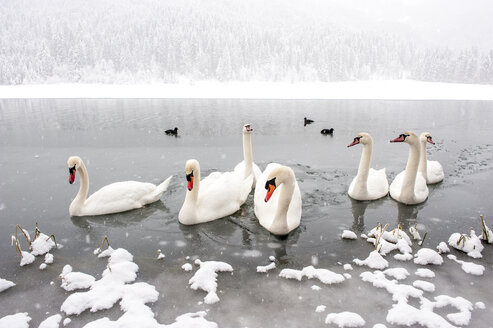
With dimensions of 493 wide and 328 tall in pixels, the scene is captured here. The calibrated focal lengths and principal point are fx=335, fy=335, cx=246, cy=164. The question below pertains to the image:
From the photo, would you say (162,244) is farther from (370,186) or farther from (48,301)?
(370,186)

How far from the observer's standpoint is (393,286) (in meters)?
4.25

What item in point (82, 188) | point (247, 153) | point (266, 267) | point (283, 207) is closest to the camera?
point (266, 267)

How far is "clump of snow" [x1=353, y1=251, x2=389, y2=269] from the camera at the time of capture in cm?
470

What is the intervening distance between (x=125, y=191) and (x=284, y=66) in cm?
8069

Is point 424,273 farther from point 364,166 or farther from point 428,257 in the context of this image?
point 364,166

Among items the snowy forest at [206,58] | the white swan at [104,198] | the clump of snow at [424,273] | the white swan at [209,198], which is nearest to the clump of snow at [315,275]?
the clump of snow at [424,273]

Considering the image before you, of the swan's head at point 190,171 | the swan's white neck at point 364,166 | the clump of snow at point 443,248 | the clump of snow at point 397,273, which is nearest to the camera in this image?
the clump of snow at point 397,273

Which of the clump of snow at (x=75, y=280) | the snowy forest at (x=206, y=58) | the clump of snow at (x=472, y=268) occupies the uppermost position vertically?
the snowy forest at (x=206, y=58)

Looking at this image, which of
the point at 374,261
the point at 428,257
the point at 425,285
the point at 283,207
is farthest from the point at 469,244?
the point at 283,207

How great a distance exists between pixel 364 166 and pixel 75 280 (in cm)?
544

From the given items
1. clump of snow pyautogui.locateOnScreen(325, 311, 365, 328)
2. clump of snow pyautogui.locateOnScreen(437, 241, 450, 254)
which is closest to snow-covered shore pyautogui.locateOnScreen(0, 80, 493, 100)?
clump of snow pyautogui.locateOnScreen(437, 241, 450, 254)

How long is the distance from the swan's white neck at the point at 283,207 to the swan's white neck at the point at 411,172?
2746 millimetres

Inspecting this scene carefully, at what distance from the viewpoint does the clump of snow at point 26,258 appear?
16.1 feet

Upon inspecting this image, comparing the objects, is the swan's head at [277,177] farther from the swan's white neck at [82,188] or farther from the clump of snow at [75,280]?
the swan's white neck at [82,188]
